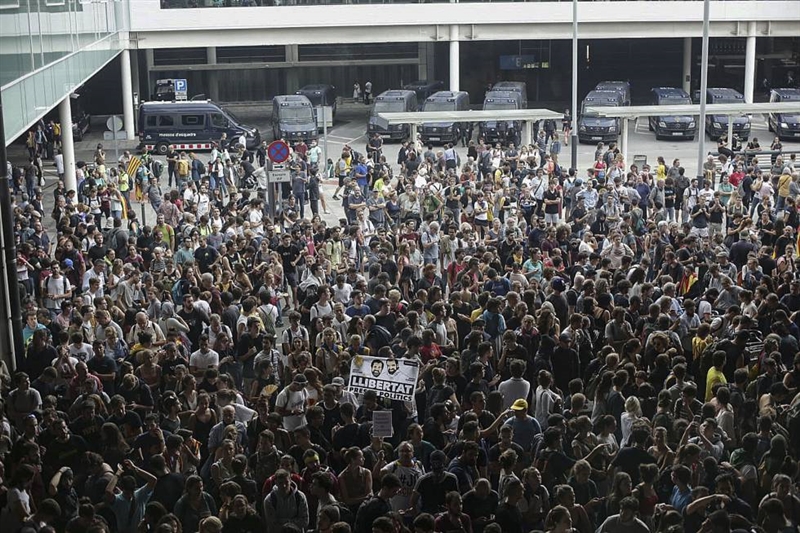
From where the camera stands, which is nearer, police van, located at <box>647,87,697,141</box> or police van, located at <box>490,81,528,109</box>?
police van, located at <box>647,87,697,141</box>

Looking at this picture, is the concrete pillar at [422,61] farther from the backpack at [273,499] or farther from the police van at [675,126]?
the backpack at [273,499]

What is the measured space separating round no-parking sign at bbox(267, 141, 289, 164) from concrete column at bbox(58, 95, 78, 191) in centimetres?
933

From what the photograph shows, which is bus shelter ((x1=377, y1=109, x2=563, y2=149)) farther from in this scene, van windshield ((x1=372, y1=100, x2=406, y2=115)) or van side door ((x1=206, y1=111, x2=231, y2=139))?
van windshield ((x1=372, y1=100, x2=406, y2=115))

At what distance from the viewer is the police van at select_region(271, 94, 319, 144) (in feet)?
144

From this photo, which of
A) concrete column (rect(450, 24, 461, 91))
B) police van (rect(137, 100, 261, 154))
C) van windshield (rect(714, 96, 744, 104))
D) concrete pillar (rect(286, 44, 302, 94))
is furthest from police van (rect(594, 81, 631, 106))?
concrete pillar (rect(286, 44, 302, 94))

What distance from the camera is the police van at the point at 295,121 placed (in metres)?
44.0

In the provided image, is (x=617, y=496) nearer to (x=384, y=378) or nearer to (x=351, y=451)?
(x=351, y=451)

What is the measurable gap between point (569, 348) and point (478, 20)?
37.0m

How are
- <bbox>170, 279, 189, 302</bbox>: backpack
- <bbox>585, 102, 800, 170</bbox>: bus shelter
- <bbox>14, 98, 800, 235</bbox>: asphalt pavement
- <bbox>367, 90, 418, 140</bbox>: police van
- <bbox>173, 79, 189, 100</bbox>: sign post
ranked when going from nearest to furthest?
1. <bbox>170, 279, 189, 302</bbox>: backpack
2. <bbox>585, 102, 800, 170</bbox>: bus shelter
3. <bbox>14, 98, 800, 235</bbox>: asphalt pavement
4. <bbox>367, 90, 418, 140</bbox>: police van
5. <bbox>173, 79, 189, 100</bbox>: sign post

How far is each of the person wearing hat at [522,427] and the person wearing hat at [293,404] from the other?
2.11 m

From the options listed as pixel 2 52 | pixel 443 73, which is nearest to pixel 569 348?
pixel 2 52

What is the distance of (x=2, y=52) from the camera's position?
19000 millimetres

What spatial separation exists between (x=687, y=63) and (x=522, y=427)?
48.3 meters

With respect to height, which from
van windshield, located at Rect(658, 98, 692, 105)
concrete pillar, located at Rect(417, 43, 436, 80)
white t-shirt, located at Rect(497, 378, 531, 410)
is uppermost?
concrete pillar, located at Rect(417, 43, 436, 80)
